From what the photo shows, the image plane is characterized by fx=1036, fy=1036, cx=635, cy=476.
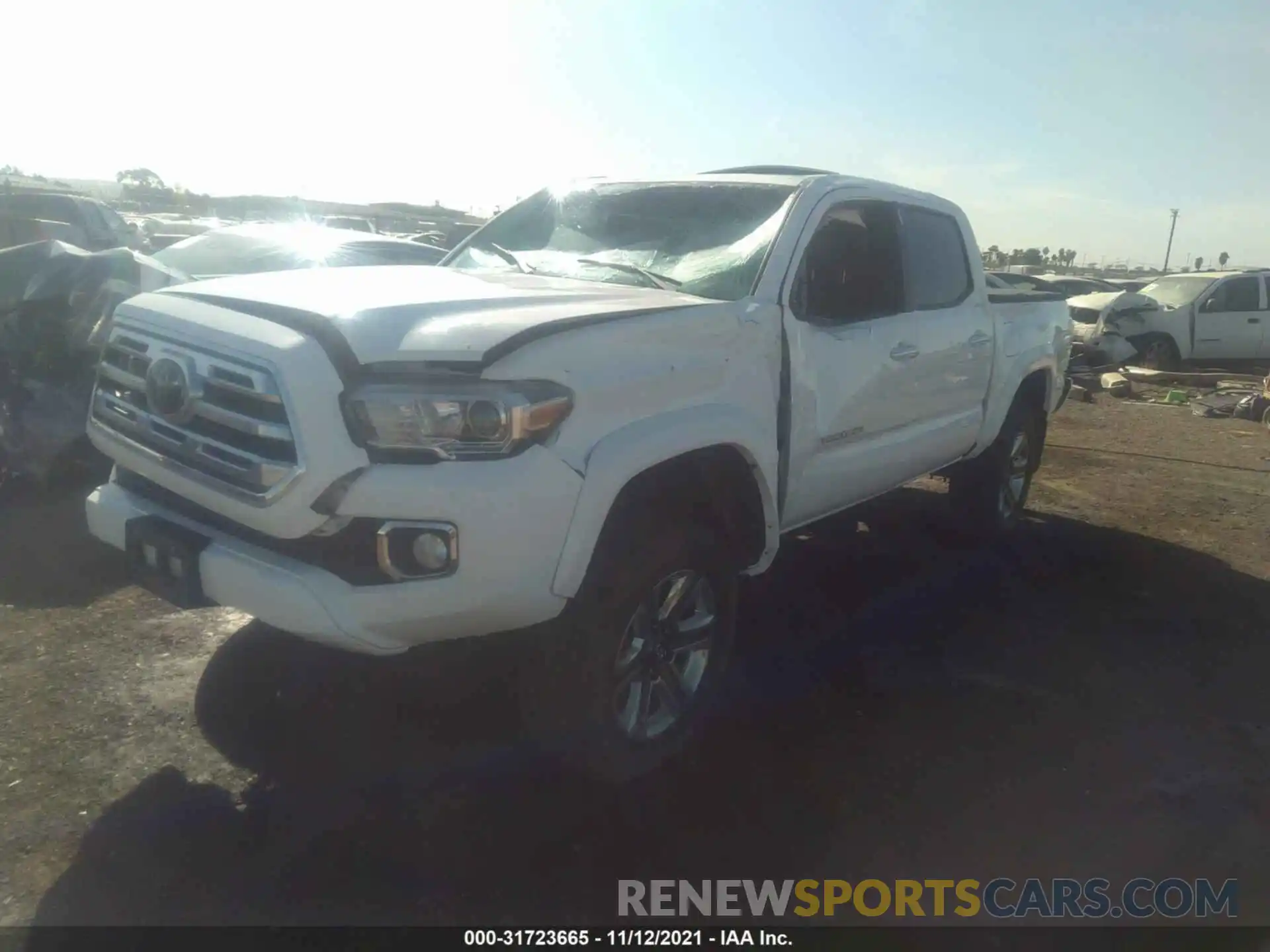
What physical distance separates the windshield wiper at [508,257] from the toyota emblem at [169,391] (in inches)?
59.8

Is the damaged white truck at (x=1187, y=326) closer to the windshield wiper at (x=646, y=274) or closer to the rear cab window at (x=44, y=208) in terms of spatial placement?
the windshield wiper at (x=646, y=274)

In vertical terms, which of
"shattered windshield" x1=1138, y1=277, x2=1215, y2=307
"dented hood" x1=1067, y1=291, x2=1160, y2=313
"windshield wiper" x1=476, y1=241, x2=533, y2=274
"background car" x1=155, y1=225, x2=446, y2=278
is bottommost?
"dented hood" x1=1067, y1=291, x2=1160, y2=313

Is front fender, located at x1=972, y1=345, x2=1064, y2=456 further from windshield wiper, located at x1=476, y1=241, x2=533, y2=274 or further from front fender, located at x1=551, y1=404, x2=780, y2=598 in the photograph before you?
windshield wiper, located at x1=476, y1=241, x2=533, y2=274

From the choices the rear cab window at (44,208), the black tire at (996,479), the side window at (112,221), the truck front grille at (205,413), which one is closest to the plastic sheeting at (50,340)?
the truck front grille at (205,413)

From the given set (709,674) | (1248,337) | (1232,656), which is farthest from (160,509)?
(1248,337)

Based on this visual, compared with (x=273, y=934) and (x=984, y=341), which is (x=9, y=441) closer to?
(x=273, y=934)

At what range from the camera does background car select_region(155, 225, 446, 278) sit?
7859 mm

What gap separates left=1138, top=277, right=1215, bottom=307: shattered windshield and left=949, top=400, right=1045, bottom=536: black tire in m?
11.0

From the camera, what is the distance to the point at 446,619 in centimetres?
268

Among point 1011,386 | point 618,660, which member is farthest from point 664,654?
point 1011,386

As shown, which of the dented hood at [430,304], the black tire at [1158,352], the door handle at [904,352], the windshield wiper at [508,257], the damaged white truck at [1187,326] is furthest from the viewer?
the black tire at [1158,352]

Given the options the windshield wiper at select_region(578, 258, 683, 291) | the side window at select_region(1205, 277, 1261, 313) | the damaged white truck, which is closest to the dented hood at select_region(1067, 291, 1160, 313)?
the damaged white truck

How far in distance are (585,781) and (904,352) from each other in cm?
229

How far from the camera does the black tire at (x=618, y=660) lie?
9.53 ft
